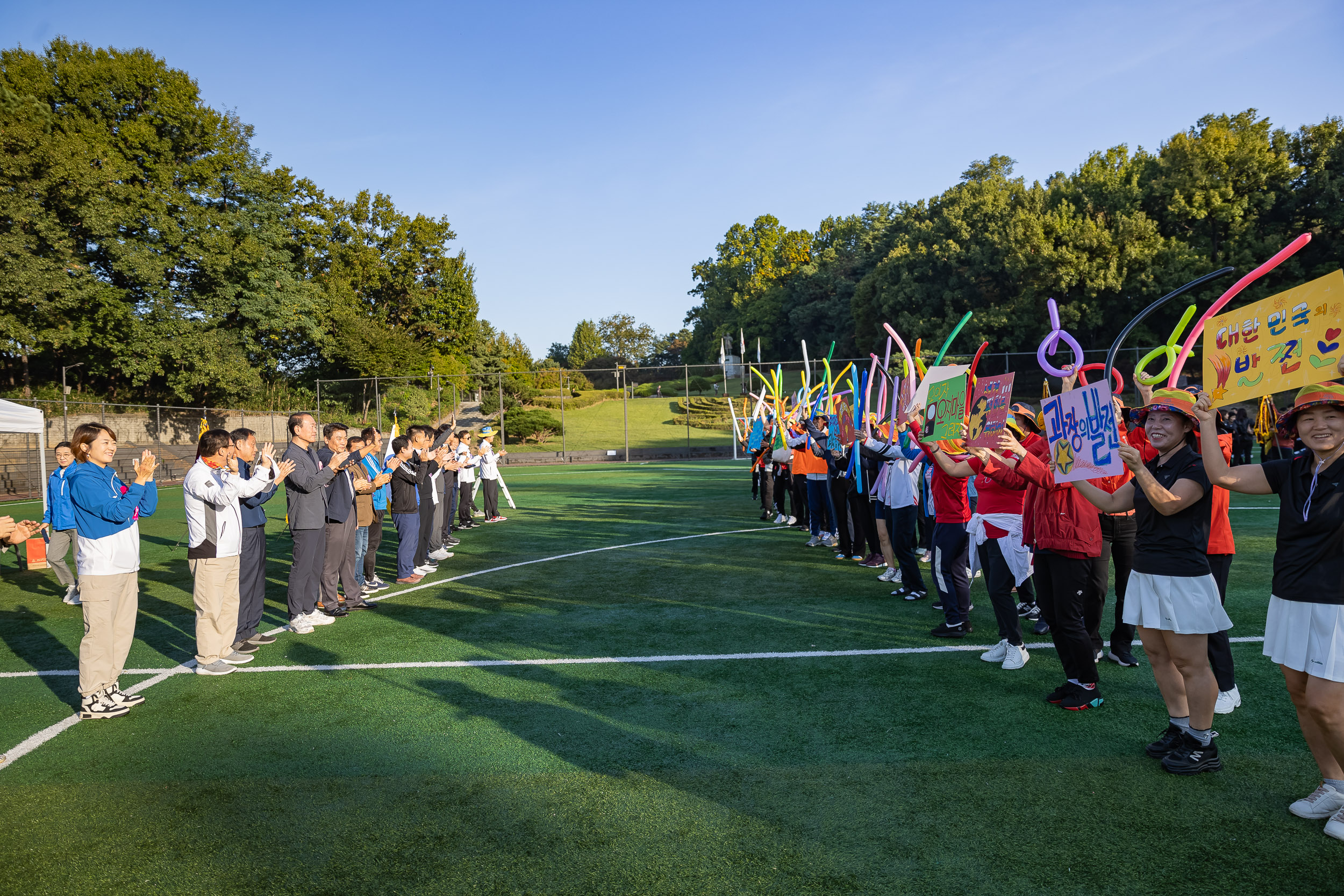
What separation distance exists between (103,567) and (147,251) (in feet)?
114

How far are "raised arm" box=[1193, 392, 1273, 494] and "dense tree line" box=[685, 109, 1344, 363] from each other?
30291 mm

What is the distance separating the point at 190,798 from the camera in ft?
12.7

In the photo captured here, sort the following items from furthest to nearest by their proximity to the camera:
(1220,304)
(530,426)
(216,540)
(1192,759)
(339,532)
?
(530,426) < (339,532) < (216,540) < (1192,759) < (1220,304)

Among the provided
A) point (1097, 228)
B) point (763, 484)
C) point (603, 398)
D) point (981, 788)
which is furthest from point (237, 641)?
point (603, 398)

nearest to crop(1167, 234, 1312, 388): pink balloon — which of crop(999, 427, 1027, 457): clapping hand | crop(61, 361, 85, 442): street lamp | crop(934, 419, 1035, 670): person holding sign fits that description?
crop(999, 427, 1027, 457): clapping hand

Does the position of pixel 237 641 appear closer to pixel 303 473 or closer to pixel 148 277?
pixel 303 473

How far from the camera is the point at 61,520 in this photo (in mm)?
8156

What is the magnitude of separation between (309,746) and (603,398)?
48307mm

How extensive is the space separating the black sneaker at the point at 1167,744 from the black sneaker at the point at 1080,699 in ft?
2.03

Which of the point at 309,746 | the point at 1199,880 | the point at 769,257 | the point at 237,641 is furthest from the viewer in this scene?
the point at 769,257

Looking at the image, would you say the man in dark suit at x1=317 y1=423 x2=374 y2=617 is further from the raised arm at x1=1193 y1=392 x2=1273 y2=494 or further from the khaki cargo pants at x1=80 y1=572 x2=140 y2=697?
the raised arm at x1=1193 y1=392 x2=1273 y2=494

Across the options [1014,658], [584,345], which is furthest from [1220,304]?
[584,345]

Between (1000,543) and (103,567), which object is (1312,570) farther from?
(103,567)

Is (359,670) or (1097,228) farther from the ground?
(1097,228)
